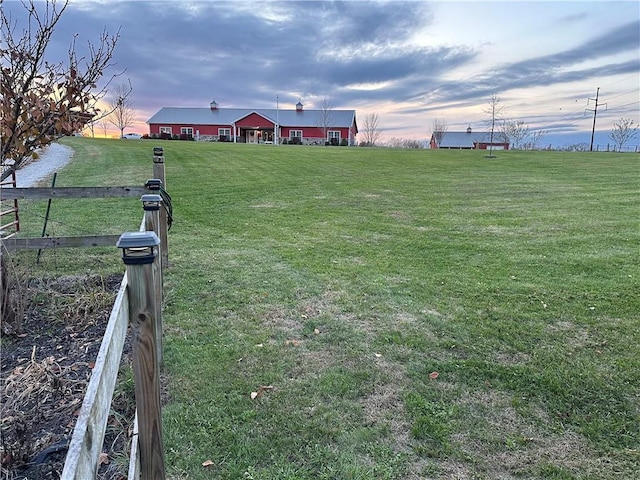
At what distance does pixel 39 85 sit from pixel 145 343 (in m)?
3.22

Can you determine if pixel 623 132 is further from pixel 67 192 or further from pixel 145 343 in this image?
pixel 145 343

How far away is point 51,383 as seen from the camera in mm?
2730

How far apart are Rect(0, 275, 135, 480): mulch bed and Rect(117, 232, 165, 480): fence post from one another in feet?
1.98

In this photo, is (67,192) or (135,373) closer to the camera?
(135,373)

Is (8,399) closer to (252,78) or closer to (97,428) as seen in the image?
(97,428)

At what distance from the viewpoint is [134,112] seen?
5491 centimetres

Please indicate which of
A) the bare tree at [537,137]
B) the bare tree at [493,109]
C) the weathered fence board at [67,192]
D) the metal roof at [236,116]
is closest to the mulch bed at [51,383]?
the weathered fence board at [67,192]

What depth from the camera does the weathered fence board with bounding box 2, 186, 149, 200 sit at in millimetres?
4203

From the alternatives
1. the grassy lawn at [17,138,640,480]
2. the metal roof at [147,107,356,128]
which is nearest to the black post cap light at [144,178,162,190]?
the grassy lawn at [17,138,640,480]

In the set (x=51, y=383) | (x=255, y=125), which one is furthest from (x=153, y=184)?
(x=255, y=125)

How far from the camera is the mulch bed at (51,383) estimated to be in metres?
2.09

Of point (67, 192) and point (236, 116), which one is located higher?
A: point (236, 116)

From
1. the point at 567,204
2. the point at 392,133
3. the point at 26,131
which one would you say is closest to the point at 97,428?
the point at 26,131

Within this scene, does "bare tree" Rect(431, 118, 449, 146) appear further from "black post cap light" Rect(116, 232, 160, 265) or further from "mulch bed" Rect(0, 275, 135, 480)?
"black post cap light" Rect(116, 232, 160, 265)
